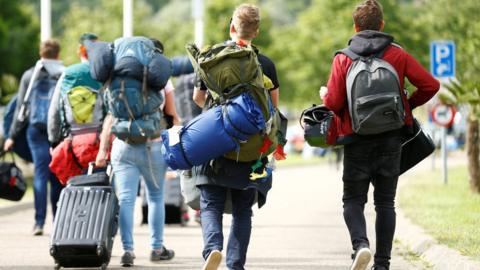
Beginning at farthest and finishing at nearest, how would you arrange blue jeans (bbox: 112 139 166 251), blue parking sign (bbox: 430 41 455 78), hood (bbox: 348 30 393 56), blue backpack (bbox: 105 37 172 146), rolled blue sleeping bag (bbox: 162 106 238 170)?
blue parking sign (bbox: 430 41 455 78) < blue jeans (bbox: 112 139 166 251) < blue backpack (bbox: 105 37 172 146) < hood (bbox: 348 30 393 56) < rolled blue sleeping bag (bbox: 162 106 238 170)

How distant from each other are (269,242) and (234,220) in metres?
4.14

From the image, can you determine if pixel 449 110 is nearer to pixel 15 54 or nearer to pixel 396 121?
pixel 396 121

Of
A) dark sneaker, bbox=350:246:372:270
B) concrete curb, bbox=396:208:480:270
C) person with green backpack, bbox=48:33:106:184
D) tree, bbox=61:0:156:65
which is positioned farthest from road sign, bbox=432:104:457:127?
tree, bbox=61:0:156:65

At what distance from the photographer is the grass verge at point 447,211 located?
10.5 metres

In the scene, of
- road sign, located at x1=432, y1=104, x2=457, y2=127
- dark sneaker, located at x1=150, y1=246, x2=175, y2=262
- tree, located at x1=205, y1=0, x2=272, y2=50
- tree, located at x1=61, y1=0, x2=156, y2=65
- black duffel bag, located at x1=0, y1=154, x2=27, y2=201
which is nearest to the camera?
dark sneaker, located at x1=150, y1=246, x2=175, y2=262

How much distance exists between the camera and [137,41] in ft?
31.5

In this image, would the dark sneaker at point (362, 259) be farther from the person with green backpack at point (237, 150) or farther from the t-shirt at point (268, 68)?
the t-shirt at point (268, 68)

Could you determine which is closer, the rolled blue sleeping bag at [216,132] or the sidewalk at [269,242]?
the rolled blue sleeping bag at [216,132]

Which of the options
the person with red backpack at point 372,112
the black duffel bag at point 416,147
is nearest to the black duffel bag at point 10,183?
the person with red backpack at point 372,112

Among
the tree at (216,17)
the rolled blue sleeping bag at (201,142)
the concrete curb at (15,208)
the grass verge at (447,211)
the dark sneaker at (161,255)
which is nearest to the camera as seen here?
the rolled blue sleeping bag at (201,142)

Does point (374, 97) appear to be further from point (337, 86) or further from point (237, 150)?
point (237, 150)

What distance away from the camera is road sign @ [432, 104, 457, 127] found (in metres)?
24.5

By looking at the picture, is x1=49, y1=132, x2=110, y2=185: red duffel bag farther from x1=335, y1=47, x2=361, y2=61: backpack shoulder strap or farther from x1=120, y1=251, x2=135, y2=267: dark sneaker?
x1=335, y1=47, x2=361, y2=61: backpack shoulder strap

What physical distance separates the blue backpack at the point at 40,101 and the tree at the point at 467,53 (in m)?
6.34
